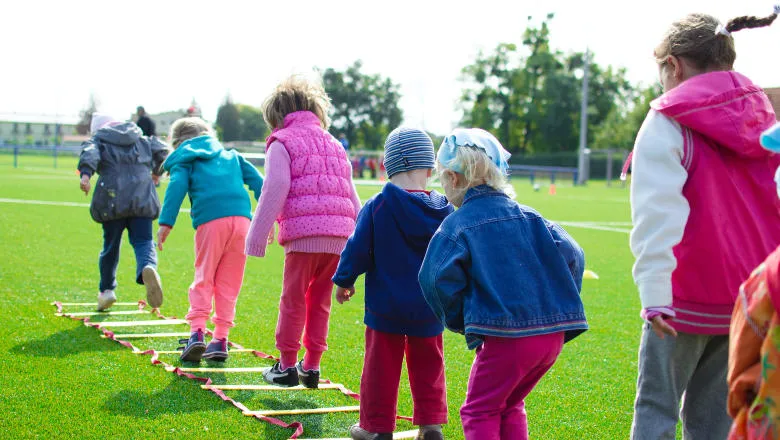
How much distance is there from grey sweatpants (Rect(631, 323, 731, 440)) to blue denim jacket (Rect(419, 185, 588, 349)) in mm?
343

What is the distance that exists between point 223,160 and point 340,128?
80671 millimetres

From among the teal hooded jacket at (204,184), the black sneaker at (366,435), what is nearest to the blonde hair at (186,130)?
the teal hooded jacket at (204,184)

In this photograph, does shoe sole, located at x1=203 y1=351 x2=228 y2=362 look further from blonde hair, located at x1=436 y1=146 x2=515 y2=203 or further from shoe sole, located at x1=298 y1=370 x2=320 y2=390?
blonde hair, located at x1=436 y1=146 x2=515 y2=203

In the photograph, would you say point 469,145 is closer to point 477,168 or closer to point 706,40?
point 477,168

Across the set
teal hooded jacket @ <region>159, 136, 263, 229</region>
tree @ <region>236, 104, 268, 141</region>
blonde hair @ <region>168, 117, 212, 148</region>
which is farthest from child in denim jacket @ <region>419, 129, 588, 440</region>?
tree @ <region>236, 104, 268, 141</region>

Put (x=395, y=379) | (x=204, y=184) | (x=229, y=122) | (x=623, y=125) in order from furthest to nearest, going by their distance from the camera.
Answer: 1. (x=229, y=122)
2. (x=623, y=125)
3. (x=204, y=184)
4. (x=395, y=379)

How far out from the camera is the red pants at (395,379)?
12.8 feet

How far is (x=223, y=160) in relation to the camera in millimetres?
5703

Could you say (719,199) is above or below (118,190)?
above

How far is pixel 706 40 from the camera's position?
9.60ft

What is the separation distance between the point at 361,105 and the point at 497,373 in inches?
3278

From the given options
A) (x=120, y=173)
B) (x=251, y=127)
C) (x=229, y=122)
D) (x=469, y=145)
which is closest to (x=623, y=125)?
(x=251, y=127)

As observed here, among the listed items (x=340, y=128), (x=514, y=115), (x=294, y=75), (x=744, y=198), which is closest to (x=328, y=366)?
(x=294, y=75)

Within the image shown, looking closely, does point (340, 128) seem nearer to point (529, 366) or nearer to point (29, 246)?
point (29, 246)
